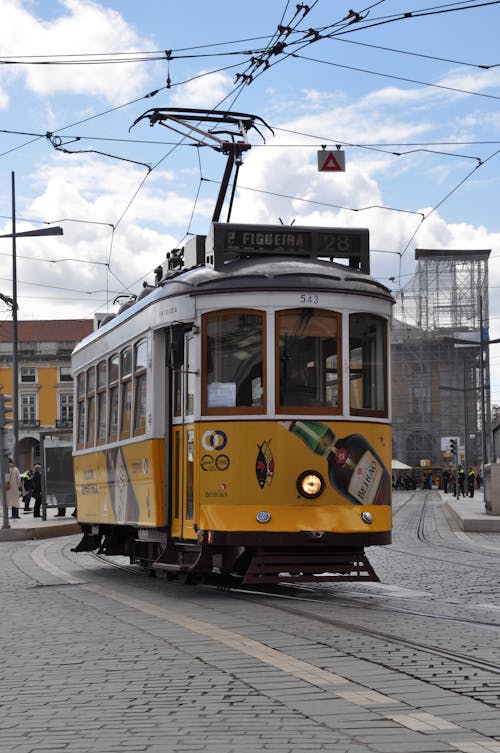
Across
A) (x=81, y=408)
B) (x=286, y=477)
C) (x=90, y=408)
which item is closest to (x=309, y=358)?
(x=286, y=477)

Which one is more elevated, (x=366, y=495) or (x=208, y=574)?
(x=366, y=495)

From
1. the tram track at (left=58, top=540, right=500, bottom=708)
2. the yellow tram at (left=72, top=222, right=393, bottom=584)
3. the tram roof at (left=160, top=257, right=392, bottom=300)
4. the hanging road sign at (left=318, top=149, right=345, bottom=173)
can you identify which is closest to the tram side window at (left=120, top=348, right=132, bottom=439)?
the yellow tram at (left=72, top=222, right=393, bottom=584)

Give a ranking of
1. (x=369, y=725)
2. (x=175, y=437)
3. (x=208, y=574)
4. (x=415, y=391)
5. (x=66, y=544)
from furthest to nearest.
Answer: (x=415, y=391)
(x=66, y=544)
(x=208, y=574)
(x=175, y=437)
(x=369, y=725)

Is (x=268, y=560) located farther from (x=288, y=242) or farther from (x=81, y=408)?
(x=81, y=408)

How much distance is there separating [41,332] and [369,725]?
334 feet

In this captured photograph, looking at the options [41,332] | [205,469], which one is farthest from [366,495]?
[41,332]

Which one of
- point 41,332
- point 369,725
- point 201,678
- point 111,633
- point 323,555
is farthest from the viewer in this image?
point 41,332

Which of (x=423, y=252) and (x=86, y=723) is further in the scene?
(x=423, y=252)

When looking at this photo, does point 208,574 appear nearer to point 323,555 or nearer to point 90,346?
point 323,555

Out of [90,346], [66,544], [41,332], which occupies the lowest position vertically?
[66,544]

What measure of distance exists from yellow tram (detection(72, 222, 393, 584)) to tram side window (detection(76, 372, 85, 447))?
415 cm

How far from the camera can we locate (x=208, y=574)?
13141 millimetres

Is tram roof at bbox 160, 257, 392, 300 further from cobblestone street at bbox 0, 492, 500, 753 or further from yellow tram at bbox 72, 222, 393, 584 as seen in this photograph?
cobblestone street at bbox 0, 492, 500, 753

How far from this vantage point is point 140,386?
1298 cm
